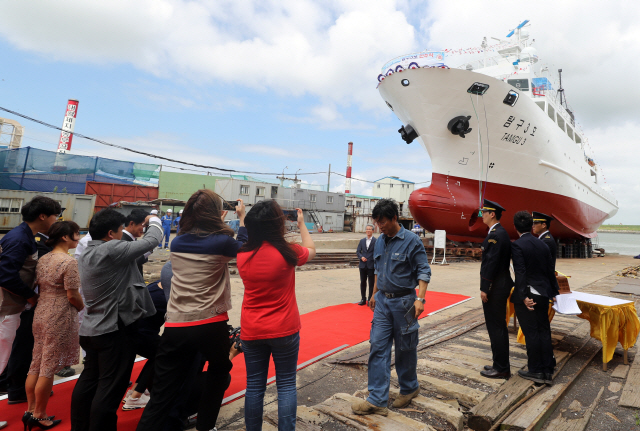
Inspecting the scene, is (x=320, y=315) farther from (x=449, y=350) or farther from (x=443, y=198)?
(x=443, y=198)

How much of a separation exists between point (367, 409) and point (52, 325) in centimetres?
240

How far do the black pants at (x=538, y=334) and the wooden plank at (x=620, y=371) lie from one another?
974 millimetres

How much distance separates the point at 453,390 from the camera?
3023 mm

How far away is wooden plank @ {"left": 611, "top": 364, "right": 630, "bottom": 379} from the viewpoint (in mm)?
3645

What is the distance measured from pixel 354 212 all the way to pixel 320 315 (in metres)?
33.0

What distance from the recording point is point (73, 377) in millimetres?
3361

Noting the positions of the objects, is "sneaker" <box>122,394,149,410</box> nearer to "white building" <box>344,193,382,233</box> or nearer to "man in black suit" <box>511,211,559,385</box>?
"man in black suit" <box>511,211,559,385</box>

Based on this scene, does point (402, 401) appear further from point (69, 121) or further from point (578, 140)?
Result: point (69, 121)

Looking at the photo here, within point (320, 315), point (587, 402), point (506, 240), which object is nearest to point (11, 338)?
point (320, 315)

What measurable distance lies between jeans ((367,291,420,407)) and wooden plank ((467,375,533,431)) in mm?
474

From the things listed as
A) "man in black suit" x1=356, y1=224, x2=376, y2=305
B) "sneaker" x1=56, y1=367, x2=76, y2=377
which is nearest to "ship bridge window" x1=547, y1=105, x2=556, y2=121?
"man in black suit" x1=356, y1=224, x2=376, y2=305

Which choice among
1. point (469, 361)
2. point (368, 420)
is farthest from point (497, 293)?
point (368, 420)

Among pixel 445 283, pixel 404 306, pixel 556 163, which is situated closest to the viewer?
pixel 404 306

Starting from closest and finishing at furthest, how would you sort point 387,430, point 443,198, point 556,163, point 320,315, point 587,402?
1. point 387,430
2. point 587,402
3. point 320,315
4. point 443,198
5. point 556,163
